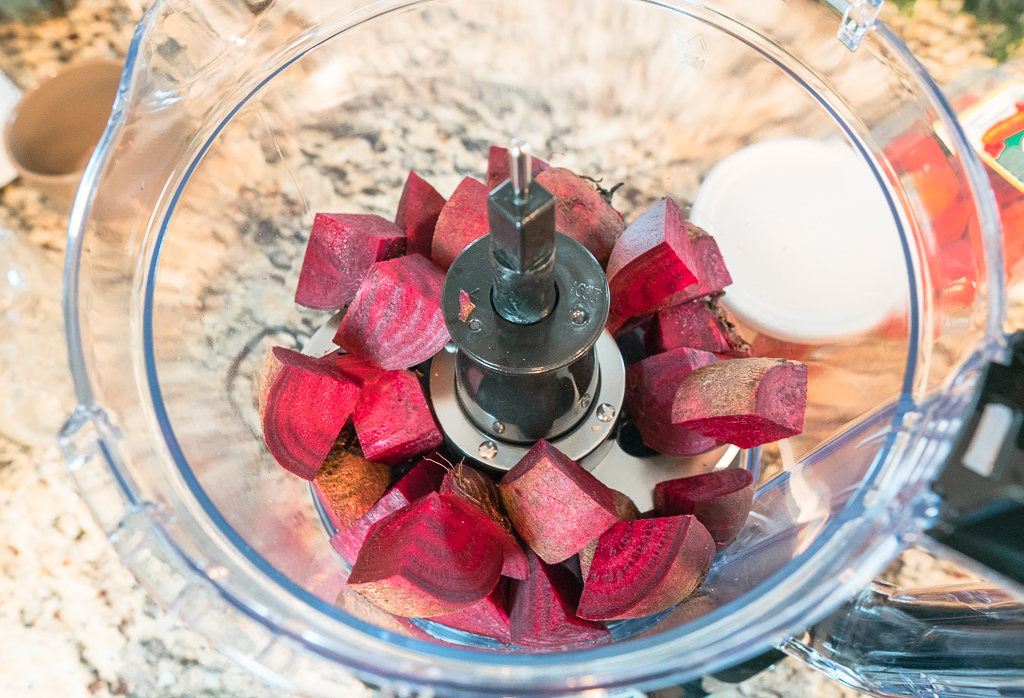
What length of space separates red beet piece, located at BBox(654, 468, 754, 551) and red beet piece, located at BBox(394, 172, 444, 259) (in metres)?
0.33

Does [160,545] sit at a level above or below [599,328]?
below

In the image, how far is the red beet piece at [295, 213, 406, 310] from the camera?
0.67 metres

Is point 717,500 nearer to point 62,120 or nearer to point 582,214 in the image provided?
point 582,214

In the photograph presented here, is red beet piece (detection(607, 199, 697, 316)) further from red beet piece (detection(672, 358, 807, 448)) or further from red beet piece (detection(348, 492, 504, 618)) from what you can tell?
red beet piece (detection(348, 492, 504, 618))

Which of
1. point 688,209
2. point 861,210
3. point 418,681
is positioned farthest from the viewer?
point 688,209

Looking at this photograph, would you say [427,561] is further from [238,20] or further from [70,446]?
[238,20]

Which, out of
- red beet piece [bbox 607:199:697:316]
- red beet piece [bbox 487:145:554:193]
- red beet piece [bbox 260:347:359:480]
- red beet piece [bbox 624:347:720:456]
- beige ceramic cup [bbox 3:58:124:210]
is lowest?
red beet piece [bbox 260:347:359:480]

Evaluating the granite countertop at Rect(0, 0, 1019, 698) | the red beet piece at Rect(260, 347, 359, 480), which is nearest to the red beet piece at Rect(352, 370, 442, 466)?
the red beet piece at Rect(260, 347, 359, 480)

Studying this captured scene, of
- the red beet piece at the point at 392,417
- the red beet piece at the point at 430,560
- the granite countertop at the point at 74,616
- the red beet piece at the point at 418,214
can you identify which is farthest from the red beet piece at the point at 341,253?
the granite countertop at the point at 74,616

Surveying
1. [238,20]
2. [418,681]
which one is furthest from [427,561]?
[238,20]

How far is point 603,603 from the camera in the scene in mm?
569

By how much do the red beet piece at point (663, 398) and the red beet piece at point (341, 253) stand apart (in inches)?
10.2

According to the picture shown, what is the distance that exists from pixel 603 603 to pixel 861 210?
1.59ft

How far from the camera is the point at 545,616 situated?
1.90 feet
